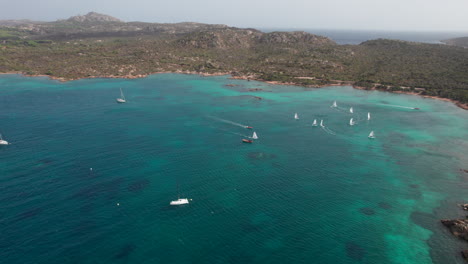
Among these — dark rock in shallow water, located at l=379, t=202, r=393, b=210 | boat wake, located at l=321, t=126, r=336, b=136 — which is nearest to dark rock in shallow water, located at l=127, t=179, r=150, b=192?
dark rock in shallow water, located at l=379, t=202, r=393, b=210

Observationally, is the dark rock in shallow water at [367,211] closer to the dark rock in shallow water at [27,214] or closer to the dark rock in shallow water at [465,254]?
the dark rock in shallow water at [465,254]

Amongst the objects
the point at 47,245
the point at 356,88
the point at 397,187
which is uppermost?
the point at 356,88

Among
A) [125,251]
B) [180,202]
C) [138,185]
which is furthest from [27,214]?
[180,202]

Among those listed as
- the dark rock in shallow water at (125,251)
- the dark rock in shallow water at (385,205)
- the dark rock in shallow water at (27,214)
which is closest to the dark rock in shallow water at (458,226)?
the dark rock in shallow water at (385,205)

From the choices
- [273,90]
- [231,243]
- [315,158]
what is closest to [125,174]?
[231,243]

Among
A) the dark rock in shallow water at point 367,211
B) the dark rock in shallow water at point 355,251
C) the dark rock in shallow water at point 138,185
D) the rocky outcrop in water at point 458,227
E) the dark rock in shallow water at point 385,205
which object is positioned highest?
the rocky outcrop in water at point 458,227

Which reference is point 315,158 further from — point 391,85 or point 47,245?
point 391,85
